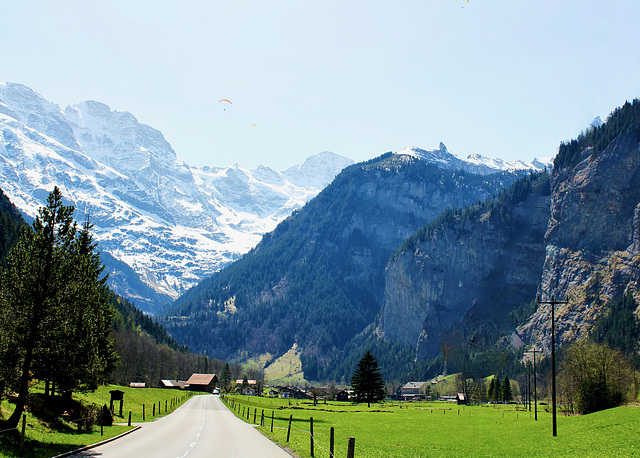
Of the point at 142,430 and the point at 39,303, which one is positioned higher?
the point at 39,303

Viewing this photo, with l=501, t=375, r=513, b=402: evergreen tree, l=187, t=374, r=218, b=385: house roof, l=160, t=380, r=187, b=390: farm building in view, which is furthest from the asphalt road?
l=187, t=374, r=218, b=385: house roof

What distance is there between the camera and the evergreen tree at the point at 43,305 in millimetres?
31750

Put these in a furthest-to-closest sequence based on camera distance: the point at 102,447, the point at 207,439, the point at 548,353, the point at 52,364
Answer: the point at 548,353 → the point at 207,439 → the point at 52,364 → the point at 102,447

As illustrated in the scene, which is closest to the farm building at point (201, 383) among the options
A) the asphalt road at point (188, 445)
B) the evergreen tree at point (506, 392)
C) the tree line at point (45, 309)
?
the evergreen tree at point (506, 392)

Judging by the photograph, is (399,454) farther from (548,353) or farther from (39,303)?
(548,353)

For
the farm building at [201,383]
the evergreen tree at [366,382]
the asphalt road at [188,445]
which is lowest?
the farm building at [201,383]

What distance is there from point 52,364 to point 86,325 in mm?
4410

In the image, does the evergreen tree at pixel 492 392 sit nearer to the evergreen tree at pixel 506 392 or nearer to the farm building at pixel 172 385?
the evergreen tree at pixel 506 392

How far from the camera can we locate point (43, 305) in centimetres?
3256

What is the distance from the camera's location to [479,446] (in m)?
44.5

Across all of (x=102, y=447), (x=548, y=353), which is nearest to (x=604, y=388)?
(x=102, y=447)

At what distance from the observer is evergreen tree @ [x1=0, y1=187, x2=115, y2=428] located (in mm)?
31750

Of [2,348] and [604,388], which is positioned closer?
[2,348]

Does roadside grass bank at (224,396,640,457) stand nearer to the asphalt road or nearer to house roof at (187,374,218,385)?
the asphalt road
